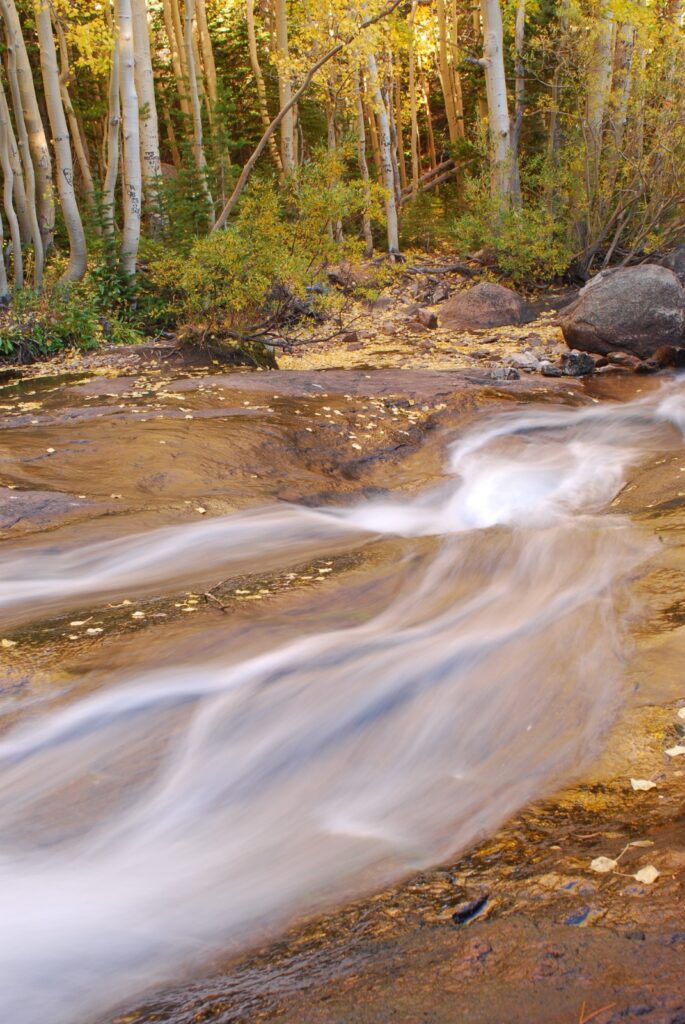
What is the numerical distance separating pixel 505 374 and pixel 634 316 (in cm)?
232

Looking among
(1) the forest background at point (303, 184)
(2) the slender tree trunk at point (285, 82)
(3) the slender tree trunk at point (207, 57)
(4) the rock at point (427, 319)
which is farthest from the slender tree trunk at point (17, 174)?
(3) the slender tree trunk at point (207, 57)

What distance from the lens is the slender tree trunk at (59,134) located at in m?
13.0

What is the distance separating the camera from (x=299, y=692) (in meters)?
3.77

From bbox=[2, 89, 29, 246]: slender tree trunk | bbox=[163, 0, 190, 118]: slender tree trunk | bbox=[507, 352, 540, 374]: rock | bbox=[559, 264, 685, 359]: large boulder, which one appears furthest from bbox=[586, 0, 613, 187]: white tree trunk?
bbox=[163, 0, 190, 118]: slender tree trunk

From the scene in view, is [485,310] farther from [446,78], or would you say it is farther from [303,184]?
[446,78]

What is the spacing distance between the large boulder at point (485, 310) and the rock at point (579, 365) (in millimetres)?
3282

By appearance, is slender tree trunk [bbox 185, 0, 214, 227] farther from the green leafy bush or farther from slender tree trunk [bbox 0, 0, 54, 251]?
the green leafy bush

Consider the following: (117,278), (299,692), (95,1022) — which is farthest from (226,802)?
(117,278)

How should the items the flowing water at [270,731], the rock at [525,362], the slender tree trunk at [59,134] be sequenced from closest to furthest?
the flowing water at [270,731]
the rock at [525,362]
the slender tree trunk at [59,134]

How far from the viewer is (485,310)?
14.5 m

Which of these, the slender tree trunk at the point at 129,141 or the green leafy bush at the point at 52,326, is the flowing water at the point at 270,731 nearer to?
the green leafy bush at the point at 52,326

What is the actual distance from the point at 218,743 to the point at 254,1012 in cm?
146

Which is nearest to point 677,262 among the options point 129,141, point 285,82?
point 285,82

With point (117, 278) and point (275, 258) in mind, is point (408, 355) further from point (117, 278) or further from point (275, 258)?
point (117, 278)
